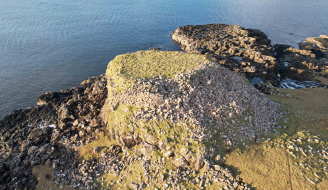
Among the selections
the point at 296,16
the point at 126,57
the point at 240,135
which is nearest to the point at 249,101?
the point at 240,135

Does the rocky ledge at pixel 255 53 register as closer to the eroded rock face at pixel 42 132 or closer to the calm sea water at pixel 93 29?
A: the calm sea water at pixel 93 29

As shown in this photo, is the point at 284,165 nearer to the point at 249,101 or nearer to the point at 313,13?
the point at 249,101

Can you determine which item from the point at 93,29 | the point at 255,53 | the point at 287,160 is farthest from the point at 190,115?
the point at 93,29

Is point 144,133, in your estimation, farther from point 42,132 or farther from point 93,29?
point 93,29

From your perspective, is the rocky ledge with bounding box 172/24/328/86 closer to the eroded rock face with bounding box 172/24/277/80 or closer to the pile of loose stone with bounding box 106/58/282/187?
the eroded rock face with bounding box 172/24/277/80

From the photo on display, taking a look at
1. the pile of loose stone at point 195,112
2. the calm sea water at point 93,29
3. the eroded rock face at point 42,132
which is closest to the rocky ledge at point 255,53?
the calm sea water at point 93,29
